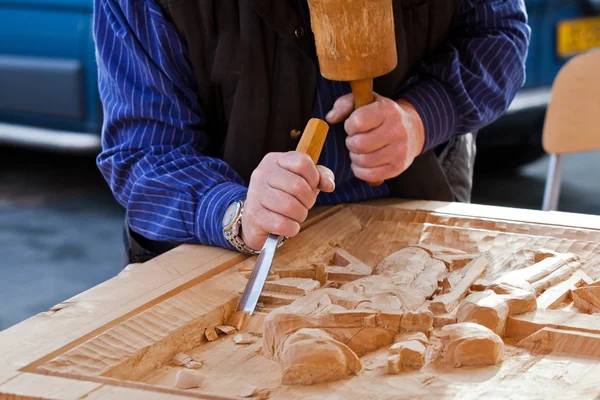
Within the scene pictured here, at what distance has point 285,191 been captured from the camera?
1.30 meters

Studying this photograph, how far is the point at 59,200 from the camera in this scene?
447cm

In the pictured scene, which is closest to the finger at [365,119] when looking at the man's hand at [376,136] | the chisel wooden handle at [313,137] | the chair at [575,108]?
the man's hand at [376,136]

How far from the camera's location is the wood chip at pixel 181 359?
1046 mm

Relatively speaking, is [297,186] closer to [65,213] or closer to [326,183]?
[326,183]

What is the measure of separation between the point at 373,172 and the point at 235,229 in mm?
290

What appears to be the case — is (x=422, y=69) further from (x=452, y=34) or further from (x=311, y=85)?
(x=311, y=85)

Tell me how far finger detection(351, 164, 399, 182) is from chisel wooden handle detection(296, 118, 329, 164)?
20 cm

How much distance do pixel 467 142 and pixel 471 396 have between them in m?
1.15

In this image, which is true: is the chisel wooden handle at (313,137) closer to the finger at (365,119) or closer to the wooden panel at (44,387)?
the finger at (365,119)

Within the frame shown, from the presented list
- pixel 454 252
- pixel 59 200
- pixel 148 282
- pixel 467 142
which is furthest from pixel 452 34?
pixel 59 200

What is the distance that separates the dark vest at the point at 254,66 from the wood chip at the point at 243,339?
1.88 ft

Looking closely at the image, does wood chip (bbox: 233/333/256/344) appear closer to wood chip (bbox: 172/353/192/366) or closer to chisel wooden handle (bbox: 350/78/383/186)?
wood chip (bbox: 172/353/192/366)

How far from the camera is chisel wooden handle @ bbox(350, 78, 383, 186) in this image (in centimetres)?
143

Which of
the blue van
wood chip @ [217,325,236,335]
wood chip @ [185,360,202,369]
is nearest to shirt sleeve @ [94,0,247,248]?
wood chip @ [217,325,236,335]
